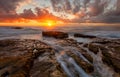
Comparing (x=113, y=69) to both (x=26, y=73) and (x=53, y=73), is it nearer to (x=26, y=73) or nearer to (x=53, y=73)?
(x=53, y=73)

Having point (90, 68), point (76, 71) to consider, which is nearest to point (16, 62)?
point (76, 71)

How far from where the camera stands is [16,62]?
11.0 meters

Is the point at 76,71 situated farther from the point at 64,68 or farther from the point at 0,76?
the point at 0,76

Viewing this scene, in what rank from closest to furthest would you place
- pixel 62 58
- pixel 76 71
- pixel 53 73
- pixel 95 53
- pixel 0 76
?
pixel 0 76 < pixel 53 73 < pixel 76 71 < pixel 62 58 < pixel 95 53

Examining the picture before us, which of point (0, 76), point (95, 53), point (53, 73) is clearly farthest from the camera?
point (95, 53)

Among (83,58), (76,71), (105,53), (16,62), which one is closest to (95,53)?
(105,53)

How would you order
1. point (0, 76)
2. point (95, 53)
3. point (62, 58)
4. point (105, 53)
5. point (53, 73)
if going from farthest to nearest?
point (95, 53)
point (105, 53)
point (62, 58)
point (53, 73)
point (0, 76)

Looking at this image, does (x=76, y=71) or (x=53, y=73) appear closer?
(x=53, y=73)

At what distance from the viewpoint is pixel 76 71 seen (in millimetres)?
10508

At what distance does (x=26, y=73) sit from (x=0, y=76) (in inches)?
60.5

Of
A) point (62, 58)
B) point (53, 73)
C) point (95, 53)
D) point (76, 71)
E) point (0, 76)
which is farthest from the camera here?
point (95, 53)

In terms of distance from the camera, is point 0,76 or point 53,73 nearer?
point 0,76

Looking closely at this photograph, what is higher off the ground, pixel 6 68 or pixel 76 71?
pixel 6 68

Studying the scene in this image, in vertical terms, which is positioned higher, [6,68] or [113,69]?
[6,68]
